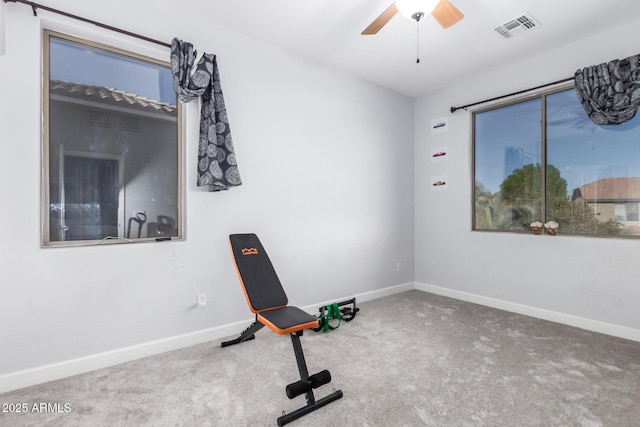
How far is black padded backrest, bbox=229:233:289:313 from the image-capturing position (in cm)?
216

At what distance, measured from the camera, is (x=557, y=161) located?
326cm

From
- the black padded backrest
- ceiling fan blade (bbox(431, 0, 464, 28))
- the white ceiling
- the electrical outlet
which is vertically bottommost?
the electrical outlet

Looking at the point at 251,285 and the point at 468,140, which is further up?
the point at 468,140

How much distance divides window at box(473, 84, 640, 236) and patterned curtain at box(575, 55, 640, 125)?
6.4 inches

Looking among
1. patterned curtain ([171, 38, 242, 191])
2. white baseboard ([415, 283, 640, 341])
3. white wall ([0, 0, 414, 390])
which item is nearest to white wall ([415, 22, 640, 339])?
white baseboard ([415, 283, 640, 341])

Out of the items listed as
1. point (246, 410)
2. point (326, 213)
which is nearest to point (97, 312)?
point (246, 410)

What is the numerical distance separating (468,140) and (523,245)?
1.45m

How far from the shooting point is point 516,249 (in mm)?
3508

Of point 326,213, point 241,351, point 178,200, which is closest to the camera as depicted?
point 241,351

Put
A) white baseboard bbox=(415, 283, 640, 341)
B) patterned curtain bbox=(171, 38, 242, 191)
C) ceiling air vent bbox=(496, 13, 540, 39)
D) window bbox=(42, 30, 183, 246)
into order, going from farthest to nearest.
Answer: white baseboard bbox=(415, 283, 640, 341) → ceiling air vent bbox=(496, 13, 540, 39) → patterned curtain bbox=(171, 38, 242, 191) → window bbox=(42, 30, 183, 246)

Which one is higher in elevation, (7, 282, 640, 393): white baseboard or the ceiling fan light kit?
the ceiling fan light kit

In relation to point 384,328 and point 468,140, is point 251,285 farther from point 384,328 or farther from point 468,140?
point 468,140

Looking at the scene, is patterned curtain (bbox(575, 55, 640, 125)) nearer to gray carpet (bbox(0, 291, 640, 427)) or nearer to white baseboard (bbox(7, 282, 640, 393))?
white baseboard (bbox(7, 282, 640, 393))

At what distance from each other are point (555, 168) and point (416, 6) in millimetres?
2401
